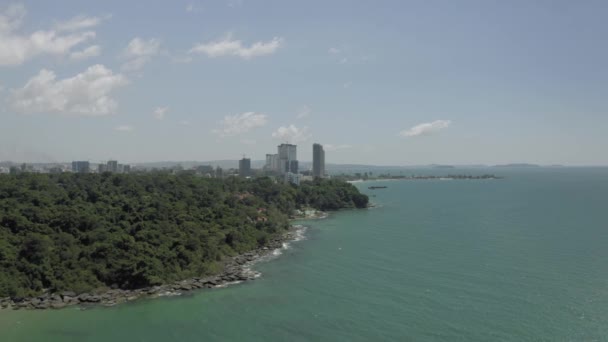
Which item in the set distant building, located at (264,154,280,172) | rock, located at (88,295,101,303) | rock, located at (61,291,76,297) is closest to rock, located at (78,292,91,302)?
rock, located at (88,295,101,303)

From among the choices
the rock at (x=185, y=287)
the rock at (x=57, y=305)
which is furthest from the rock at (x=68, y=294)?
the rock at (x=185, y=287)

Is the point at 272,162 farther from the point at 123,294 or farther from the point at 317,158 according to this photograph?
the point at 123,294

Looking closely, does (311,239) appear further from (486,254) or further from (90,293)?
(90,293)

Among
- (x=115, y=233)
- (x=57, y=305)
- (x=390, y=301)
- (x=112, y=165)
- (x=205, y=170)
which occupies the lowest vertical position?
(x=57, y=305)

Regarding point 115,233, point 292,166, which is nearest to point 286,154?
point 292,166

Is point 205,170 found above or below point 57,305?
above

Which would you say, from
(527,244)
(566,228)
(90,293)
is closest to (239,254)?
(90,293)
